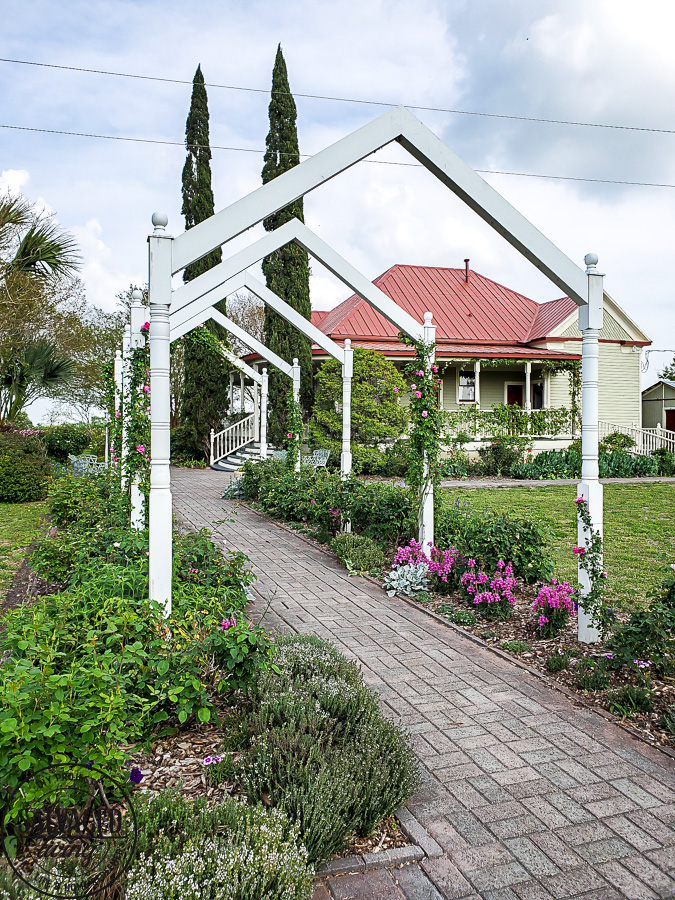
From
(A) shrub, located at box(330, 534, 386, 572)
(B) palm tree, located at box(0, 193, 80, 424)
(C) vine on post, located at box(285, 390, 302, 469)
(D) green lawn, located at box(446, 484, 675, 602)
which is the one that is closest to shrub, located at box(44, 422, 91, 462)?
(B) palm tree, located at box(0, 193, 80, 424)

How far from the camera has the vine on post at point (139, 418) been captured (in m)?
6.72

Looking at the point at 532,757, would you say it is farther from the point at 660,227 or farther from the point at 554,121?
the point at 554,121

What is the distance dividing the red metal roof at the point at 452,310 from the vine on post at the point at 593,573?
1643cm

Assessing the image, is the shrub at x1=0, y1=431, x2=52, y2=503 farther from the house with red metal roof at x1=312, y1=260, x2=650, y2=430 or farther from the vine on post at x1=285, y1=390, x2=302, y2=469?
the house with red metal roof at x1=312, y1=260, x2=650, y2=430

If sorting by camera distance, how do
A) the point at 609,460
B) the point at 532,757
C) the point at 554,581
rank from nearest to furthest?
the point at 532,757 < the point at 554,581 < the point at 609,460

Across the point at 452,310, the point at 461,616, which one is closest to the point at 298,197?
the point at 461,616

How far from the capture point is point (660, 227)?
41.6 ft

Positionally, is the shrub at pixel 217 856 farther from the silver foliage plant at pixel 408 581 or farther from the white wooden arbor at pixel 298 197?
the silver foliage plant at pixel 408 581

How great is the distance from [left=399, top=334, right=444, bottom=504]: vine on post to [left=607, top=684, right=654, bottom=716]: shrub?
10.6 feet

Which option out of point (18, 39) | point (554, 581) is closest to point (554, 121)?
point (18, 39)

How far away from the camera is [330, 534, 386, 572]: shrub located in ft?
24.1

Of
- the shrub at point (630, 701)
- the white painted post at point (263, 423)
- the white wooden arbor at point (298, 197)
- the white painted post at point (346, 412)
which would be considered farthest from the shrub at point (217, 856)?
the white painted post at point (263, 423)

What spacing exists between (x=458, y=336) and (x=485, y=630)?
1806 cm

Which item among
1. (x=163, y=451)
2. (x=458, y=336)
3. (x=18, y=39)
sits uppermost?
(x=18, y=39)
